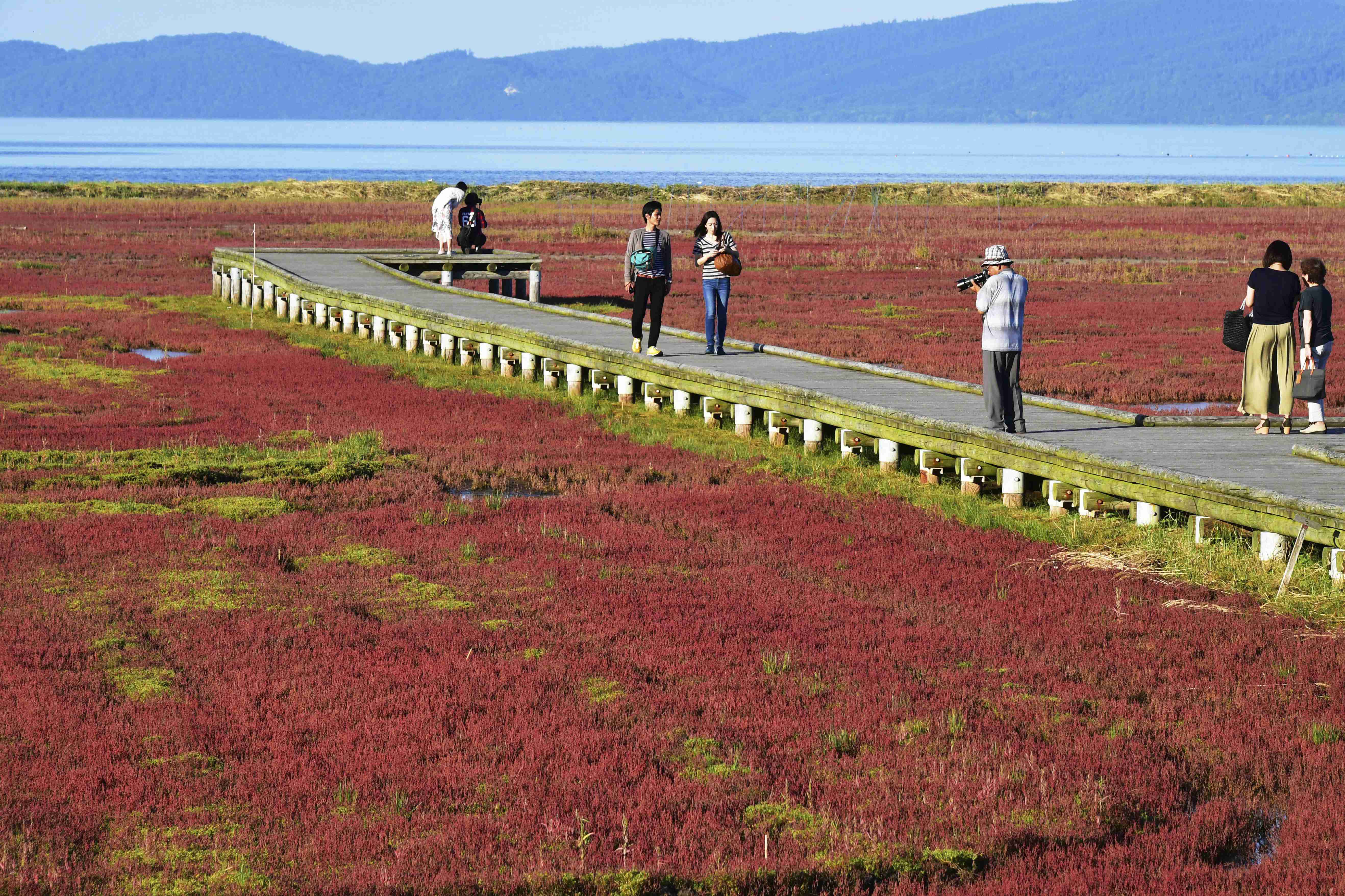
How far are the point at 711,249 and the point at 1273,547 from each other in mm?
9008

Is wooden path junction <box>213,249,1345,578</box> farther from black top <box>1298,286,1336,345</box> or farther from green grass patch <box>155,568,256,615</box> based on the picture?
green grass patch <box>155,568,256,615</box>

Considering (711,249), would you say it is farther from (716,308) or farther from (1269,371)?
(1269,371)

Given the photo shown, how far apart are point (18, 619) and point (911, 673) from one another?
5.68m

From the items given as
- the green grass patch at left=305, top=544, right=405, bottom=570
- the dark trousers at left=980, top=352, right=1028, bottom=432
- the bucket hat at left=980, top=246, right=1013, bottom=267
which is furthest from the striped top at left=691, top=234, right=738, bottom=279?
the green grass patch at left=305, top=544, right=405, bottom=570

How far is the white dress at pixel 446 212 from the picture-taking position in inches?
1310

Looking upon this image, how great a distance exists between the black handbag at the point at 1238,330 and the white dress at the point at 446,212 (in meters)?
20.2

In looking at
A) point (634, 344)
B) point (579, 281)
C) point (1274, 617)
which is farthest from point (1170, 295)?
point (1274, 617)

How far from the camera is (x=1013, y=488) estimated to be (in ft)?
48.9

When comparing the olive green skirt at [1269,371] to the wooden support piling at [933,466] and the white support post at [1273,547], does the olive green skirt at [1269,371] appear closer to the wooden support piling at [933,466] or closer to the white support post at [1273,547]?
the wooden support piling at [933,466]

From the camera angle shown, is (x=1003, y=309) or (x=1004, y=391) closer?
(x=1003, y=309)

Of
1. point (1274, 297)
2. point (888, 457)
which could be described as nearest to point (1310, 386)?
point (1274, 297)

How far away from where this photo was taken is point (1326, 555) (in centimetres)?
1180

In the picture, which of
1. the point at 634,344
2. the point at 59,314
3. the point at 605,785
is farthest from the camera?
the point at 59,314

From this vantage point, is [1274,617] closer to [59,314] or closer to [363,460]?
[363,460]
